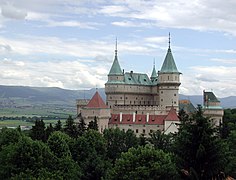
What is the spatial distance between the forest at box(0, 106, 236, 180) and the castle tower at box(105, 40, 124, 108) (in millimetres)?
21216

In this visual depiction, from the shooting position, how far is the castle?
114 m

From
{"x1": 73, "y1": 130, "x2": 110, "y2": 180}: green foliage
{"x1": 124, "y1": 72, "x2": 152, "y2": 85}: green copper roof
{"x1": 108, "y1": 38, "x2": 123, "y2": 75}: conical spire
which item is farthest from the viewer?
{"x1": 124, "y1": 72, "x2": 152, "y2": 85}: green copper roof

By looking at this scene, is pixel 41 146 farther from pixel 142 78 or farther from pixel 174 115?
pixel 142 78

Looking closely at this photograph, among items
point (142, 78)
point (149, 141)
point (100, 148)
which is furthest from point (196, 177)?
point (142, 78)

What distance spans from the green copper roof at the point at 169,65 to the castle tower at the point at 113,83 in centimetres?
1234

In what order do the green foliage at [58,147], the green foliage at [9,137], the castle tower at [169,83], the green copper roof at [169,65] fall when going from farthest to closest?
the green copper roof at [169,65] → the castle tower at [169,83] → the green foliage at [9,137] → the green foliage at [58,147]

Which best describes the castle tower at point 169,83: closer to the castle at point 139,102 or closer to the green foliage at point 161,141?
the castle at point 139,102

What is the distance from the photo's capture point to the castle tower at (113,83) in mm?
126438

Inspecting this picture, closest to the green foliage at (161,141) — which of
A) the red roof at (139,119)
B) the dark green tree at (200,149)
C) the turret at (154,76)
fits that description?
the red roof at (139,119)

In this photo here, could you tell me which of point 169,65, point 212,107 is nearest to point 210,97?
point 212,107

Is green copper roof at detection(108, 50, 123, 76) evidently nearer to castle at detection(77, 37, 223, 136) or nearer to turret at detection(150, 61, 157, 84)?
castle at detection(77, 37, 223, 136)

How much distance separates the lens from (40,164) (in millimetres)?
59812

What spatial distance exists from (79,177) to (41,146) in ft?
21.4

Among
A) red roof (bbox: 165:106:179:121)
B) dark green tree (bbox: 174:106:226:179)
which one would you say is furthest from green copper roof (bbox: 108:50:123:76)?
dark green tree (bbox: 174:106:226:179)
